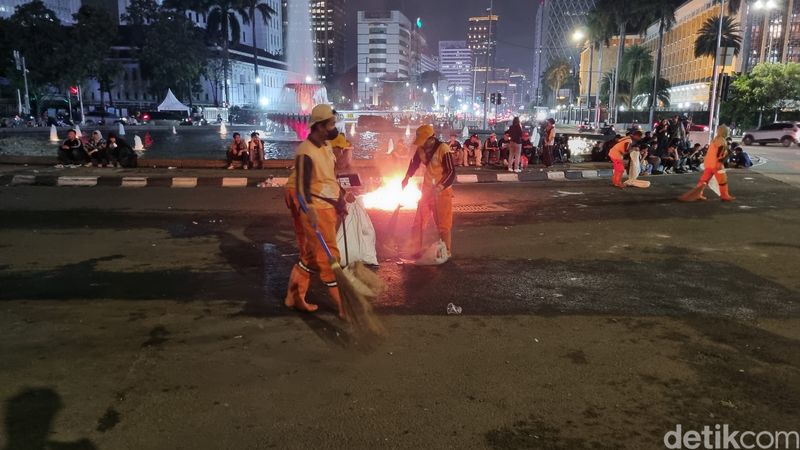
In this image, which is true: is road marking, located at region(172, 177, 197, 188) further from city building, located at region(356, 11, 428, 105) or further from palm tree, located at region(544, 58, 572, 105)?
city building, located at region(356, 11, 428, 105)

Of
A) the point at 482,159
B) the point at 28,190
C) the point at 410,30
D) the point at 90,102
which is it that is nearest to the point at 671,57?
the point at 482,159

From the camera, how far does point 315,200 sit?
520 centimetres

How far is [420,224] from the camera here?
7754mm

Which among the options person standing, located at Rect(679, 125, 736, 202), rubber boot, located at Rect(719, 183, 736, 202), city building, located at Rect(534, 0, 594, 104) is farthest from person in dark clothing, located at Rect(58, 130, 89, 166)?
city building, located at Rect(534, 0, 594, 104)

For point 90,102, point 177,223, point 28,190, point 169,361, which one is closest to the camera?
Result: point 169,361

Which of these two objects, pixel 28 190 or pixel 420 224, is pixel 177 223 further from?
pixel 28 190

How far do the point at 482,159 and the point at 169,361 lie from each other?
16.0 metres

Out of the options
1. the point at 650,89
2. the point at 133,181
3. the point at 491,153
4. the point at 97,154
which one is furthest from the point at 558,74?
the point at 133,181

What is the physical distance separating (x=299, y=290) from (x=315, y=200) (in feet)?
2.93

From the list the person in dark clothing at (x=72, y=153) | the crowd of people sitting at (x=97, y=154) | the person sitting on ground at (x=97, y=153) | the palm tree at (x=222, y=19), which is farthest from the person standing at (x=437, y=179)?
the palm tree at (x=222, y=19)

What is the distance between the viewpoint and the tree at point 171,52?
63.1 meters

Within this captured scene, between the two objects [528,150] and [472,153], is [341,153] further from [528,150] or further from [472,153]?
[528,150]

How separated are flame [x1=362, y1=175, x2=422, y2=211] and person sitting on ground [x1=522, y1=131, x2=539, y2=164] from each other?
20.1ft

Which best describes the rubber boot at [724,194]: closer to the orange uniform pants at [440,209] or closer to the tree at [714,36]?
the orange uniform pants at [440,209]
